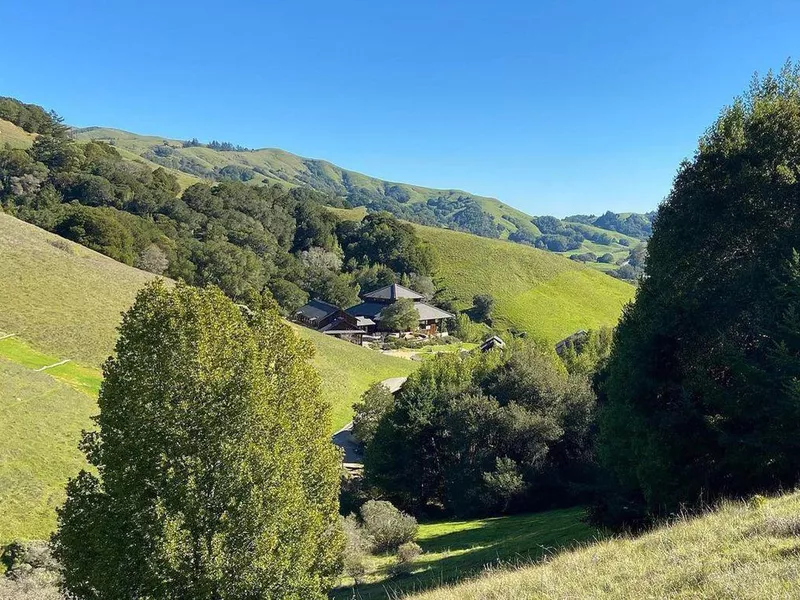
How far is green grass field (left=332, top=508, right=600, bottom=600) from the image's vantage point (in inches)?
606

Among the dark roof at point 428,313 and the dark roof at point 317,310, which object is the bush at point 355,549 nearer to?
the dark roof at point 428,313

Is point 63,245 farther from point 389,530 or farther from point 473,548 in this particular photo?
point 473,548

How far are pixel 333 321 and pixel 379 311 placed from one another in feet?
25.9

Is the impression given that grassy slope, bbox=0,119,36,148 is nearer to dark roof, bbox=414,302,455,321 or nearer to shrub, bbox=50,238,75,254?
shrub, bbox=50,238,75,254

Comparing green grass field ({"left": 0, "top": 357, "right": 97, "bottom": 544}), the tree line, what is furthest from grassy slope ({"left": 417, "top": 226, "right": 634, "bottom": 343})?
green grass field ({"left": 0, "top": 357, "right": 97, "bottom": 544})

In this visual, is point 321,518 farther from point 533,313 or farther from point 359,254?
point 359,254

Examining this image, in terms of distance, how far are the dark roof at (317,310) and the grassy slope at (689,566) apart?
73.9 meters

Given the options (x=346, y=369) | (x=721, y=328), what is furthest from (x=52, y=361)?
(x=721, y=328)

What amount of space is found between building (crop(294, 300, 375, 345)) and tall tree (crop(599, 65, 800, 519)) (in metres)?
62.1

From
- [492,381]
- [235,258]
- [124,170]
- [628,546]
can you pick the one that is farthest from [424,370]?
[124,170]

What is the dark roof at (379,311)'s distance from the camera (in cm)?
8306

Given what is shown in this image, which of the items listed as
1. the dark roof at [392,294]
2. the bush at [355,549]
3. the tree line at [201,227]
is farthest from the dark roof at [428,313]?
the bush at [355,549]

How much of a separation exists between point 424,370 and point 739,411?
76.4 ft

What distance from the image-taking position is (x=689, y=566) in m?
6.95
